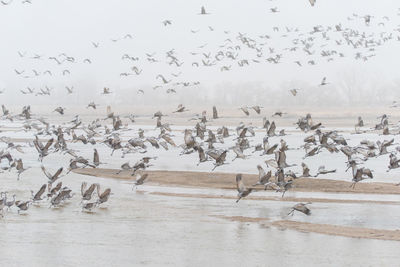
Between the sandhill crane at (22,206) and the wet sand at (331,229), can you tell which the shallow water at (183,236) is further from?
the wet sand at (331,229)

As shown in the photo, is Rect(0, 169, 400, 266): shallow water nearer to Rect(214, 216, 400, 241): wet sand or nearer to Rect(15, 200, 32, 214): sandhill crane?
Rect(15, 200, 32, 214): sandhill crane

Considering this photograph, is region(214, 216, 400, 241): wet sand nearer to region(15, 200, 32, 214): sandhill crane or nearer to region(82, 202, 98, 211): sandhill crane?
region(82, 202, 98, 211): sandhill crane

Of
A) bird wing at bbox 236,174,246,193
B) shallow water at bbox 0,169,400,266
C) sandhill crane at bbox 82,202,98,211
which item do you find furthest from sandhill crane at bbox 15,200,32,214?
bird wing at bbox 236,174,246,193

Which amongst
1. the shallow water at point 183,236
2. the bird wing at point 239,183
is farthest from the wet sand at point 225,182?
the bird wing at point 239,183

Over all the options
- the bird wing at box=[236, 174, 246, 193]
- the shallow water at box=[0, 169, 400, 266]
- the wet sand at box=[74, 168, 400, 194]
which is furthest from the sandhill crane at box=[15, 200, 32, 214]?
the wet sand at box=[74, 168, 400, 194]

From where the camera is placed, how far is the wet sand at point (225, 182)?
98.9ft

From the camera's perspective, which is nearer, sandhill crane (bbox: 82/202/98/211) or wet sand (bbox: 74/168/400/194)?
sandhill crane (bbox: 82/202/98/211)

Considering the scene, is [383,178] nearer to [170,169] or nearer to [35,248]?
[170,169]

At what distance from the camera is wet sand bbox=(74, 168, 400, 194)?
1187 inches

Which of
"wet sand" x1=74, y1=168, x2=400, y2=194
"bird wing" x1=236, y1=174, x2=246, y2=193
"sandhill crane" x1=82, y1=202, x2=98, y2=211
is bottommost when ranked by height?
"wet sand" x1=74, y1=168, x2=400, y2=194

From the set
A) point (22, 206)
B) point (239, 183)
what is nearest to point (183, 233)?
point (239, 183)

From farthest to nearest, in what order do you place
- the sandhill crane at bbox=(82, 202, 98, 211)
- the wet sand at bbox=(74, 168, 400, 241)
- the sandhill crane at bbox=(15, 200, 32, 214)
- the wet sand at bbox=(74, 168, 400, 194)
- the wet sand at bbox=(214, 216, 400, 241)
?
1. the wet sand at bbox=(74, 168, 400, 194)
2. the sandhill crane at bbox=(82, 202, 98, 211)
3. the sandhill crane at bbox=(15, 200, 32, 214)
4. the wet sand at bbox=(74, 168, 400, 241)
5. the wet sand at bbox=(214, 216, 400, 241)

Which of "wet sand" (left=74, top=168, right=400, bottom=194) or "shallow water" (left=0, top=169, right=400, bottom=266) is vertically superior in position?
"shallow water" (left=0, top=169, right=400, bottom=266)

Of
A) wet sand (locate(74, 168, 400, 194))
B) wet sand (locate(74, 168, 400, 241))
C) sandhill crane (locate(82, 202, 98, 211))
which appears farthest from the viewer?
wet sand (locate(74, 168, 400, 194))
